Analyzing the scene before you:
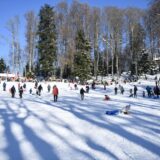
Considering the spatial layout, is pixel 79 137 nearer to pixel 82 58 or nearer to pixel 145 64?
pixel 82 58

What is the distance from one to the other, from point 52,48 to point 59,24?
5989 millimetres

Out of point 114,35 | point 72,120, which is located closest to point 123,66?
point 114,35

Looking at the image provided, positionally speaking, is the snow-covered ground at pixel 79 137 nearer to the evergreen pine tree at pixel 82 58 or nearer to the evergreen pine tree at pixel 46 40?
the evergreen pine tree at pixel 82 58

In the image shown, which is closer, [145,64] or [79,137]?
[79,137]

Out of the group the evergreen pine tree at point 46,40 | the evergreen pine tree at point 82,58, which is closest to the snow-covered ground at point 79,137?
the evergreen pine tree at point 82,58

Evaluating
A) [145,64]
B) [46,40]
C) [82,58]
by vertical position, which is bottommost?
[145,64]

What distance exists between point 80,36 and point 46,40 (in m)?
5.71

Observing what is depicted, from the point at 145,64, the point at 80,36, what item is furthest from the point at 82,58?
the point at 145,64

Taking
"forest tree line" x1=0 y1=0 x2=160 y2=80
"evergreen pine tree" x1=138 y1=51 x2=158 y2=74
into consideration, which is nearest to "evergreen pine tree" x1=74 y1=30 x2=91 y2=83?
"forest tree line" x1=0 y1=0 x2=160 y2=80

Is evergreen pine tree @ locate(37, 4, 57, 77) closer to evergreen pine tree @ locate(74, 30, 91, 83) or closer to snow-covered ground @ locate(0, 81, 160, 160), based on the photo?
evergreen pine tree @ locate(74, 30, 91, 83)

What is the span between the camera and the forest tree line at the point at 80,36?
190 ft

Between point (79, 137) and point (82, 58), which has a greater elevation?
point (82, 58)

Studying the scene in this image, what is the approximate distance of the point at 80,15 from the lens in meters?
61.1

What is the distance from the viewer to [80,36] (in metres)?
56.7
